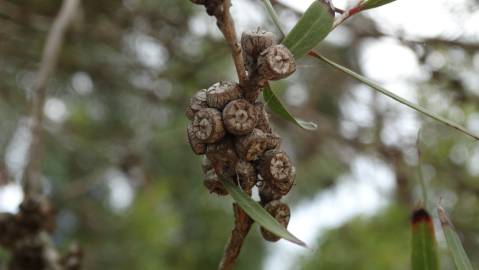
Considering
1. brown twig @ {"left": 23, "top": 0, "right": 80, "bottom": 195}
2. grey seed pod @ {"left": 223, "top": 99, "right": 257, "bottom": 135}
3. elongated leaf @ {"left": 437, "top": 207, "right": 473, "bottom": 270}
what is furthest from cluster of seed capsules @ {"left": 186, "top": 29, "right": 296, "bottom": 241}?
brown twig @ {"left": 23, "top": 0, "right": 80, "bottom": 195}

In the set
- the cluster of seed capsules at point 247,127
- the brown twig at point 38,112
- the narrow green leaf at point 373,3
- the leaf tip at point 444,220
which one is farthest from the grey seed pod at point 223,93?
the brown twig at point 38,112

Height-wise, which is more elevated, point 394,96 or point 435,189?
point 394,96

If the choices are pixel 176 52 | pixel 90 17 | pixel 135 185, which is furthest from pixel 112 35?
pixel 135 185

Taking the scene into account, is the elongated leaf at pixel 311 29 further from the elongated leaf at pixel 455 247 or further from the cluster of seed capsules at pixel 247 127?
the elongated leaf at pixel 455 247

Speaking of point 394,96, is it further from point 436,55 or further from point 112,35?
point 112,35

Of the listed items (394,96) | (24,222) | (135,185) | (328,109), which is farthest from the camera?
(328,109)

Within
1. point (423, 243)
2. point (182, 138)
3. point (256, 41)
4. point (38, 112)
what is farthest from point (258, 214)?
point (182, 138)
